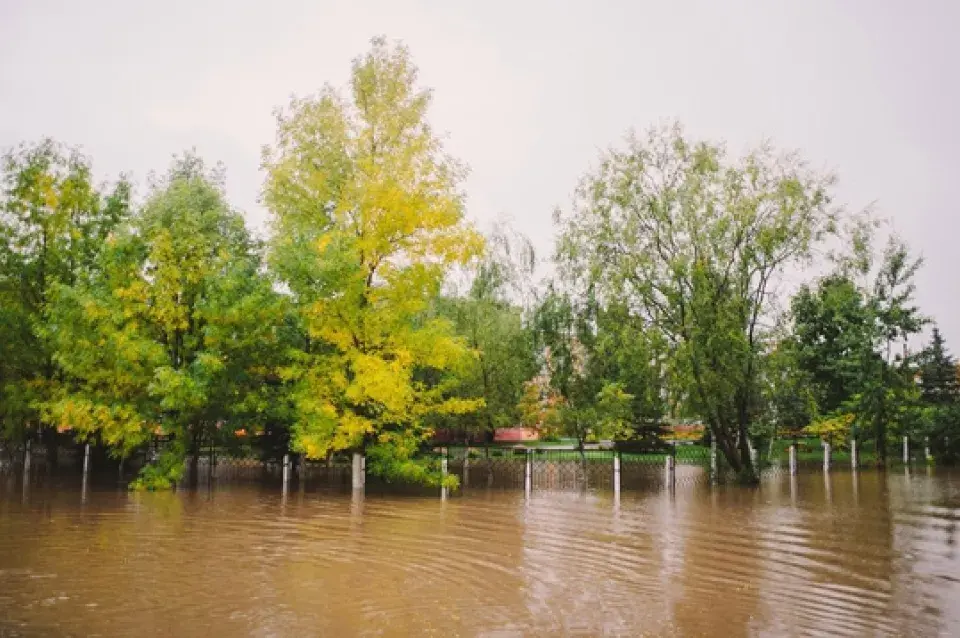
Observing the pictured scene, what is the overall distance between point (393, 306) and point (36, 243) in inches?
563

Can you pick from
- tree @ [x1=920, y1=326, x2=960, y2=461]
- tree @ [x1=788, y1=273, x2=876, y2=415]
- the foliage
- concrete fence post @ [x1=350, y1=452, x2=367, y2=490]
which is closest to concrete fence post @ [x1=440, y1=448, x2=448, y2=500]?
concrete fence post @ [x1=350, y1=452, x2=367, y2=490]

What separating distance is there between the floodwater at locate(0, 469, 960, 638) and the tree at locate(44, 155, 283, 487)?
7.71 ft

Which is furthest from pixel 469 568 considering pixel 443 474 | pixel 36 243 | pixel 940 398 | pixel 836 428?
pixel 940 398

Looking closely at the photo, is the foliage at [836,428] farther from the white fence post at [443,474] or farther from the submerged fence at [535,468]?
the white fence post at [443,474]

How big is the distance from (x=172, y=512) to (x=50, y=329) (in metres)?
8.69

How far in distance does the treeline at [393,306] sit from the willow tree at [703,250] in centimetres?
8

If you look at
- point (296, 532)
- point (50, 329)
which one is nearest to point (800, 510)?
point (296, 532)

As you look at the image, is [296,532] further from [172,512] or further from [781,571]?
[781,571]

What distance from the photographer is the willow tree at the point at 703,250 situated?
23.4 m

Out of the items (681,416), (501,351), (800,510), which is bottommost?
(800,510)

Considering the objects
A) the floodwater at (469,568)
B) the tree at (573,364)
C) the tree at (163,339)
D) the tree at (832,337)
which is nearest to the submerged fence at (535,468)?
the tree at (573,364)

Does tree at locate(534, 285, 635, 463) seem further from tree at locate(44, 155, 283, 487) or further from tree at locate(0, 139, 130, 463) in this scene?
tree at locate(0, 139, 130, 463)

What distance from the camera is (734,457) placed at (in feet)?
79.7

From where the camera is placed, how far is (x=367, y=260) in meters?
18.9
